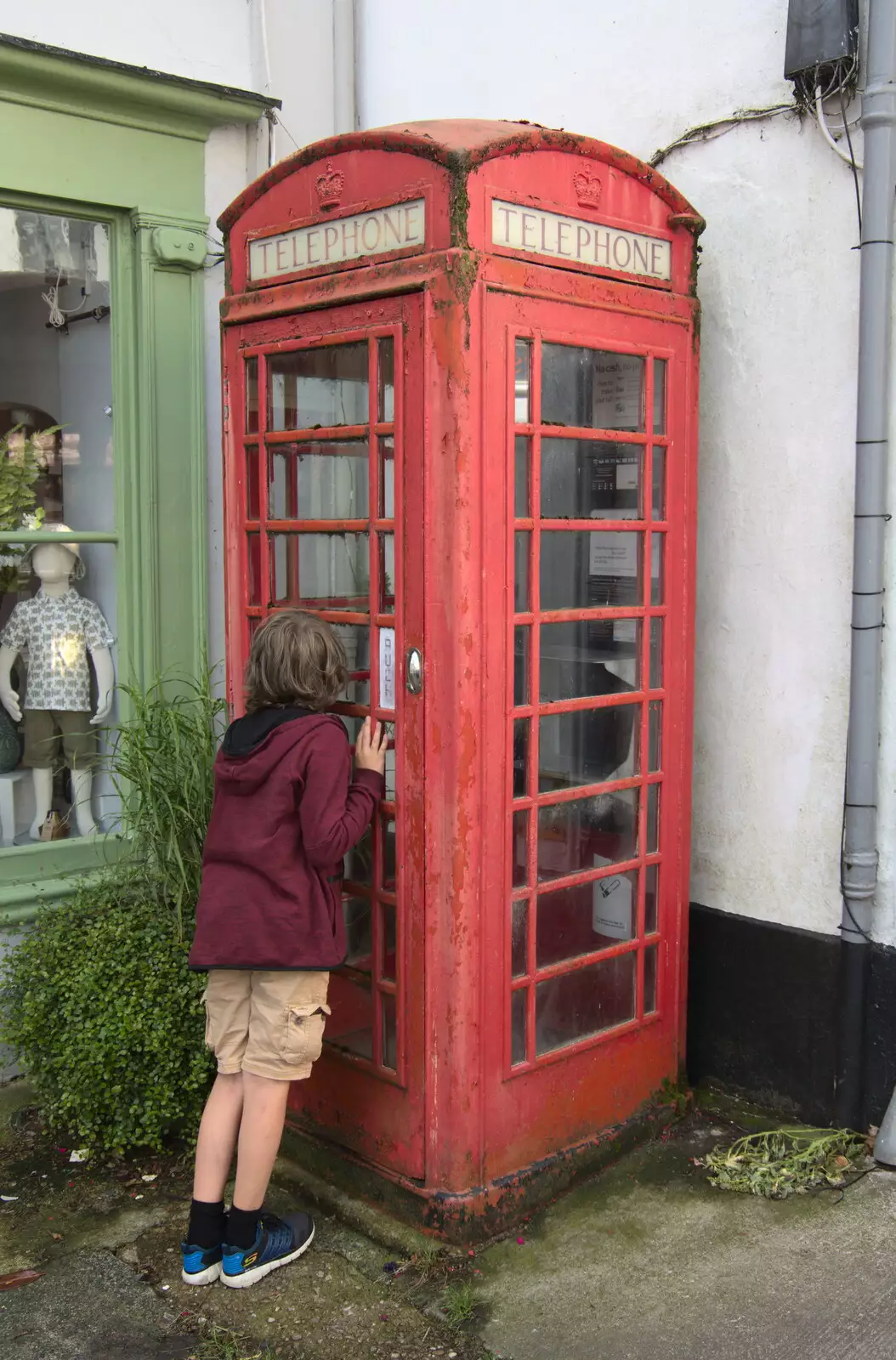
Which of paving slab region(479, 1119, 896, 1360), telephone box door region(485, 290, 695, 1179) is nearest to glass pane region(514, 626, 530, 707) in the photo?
telephone box door region(485, 290, 695, 1179)

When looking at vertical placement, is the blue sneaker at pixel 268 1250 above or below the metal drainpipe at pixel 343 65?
below

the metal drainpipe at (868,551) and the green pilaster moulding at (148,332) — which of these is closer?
the metal drainpipe at (868,551)

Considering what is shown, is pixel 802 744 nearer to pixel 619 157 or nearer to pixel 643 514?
pixel 643 514

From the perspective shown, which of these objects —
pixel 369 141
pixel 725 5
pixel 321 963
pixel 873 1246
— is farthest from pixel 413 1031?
pixel 725 5

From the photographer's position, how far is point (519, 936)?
3.42 meters

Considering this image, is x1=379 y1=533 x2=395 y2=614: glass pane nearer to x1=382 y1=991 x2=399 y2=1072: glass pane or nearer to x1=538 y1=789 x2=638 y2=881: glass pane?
x1=538 y1=789 x2=638 y2=881: glass pane

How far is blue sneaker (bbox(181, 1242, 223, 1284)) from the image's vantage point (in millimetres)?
3170

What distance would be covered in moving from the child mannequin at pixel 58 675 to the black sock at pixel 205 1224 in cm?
182

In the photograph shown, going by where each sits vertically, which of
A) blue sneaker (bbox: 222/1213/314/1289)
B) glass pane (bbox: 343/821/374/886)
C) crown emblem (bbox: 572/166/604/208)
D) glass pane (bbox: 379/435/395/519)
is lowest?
blue sneaker (bbox: 222/1213/314/1289)

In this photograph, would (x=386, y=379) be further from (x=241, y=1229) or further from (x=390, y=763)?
(x=241, y=1229)

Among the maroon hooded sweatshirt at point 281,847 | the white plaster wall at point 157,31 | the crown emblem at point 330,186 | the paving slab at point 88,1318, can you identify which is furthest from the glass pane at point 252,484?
the paving slab at point 88,1318

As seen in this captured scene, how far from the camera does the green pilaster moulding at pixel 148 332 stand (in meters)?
4.38

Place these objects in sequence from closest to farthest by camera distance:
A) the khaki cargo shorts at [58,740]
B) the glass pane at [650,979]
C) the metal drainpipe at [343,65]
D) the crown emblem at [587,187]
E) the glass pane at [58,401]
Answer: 1. the crown emblem at [587,187]
2. the glass pane at [650,979]
3. the glass pane at [58,401]
4. the khaki cargo shorts at [58,740]
5. the metal drainpipe at [343,65]

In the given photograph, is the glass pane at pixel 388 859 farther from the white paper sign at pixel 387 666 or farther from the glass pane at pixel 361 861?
the white paper sign at pixel 387 666
